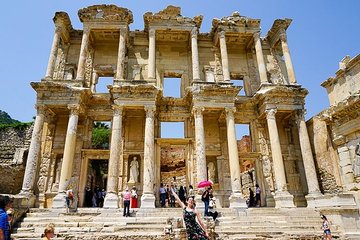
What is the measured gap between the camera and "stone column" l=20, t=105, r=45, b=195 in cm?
1367

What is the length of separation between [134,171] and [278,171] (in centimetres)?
796

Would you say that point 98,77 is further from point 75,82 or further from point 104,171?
point 104,171

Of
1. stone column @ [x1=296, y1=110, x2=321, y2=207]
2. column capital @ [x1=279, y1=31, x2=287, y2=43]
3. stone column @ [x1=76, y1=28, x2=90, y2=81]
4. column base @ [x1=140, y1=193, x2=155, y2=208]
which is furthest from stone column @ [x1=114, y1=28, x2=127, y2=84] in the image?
stone column @ [x1=296, y1=110, x2=321, y2=207]

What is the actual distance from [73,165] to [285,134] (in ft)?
43.0

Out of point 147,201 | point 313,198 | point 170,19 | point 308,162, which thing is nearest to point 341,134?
point 308,162

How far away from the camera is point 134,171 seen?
15.7 m

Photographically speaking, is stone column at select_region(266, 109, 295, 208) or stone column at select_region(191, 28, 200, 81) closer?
stone column at select_region(266, 109, 295, 208)

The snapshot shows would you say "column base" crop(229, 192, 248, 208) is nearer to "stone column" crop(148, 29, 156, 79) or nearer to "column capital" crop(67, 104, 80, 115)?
"stone column" crop(148, 29, 156, 79)

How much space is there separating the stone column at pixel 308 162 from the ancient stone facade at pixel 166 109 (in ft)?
0.18

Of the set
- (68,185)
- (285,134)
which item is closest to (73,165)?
(68,185)

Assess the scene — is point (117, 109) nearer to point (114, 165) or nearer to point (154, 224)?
point (114, 165)

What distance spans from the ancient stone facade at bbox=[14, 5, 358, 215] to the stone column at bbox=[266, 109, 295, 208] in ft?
0.18

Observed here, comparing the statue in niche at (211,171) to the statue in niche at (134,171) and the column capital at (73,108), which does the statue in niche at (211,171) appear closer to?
the statue in niche at (134,171)

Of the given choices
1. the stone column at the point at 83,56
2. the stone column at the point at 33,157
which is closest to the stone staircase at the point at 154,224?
the stone column at the point at 33,157
